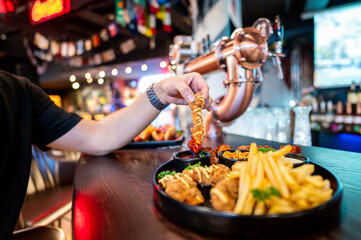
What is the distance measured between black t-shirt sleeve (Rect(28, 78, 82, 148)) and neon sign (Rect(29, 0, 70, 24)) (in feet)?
7.39

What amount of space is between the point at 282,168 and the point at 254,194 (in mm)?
117

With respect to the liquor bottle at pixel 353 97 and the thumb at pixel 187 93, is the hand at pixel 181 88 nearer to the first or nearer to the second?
the thumb at pixel 187 93

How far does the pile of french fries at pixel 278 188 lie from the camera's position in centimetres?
49

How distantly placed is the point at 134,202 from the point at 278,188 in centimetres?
44

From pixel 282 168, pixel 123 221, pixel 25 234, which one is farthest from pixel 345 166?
pixel 25 234

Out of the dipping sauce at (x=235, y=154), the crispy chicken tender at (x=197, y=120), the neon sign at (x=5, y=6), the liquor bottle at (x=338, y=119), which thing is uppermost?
the neon sign at (x=5, y=6)

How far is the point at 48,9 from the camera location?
323 centimetres

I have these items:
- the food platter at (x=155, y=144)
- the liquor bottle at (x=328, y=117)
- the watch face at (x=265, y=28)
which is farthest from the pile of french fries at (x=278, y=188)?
the liquor bottle at (x=328, y=117)

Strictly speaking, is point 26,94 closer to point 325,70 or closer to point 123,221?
point 123,221

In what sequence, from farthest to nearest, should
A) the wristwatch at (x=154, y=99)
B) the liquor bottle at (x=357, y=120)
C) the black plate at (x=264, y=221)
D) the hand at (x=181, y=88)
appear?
the liquor bottle at (x=357, y=120), the wristwatch at (x=154, y=99), the hand at (x=181, y=88), the black plate at (x=264, y=221)

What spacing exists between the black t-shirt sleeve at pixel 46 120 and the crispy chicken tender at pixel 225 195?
3.65 ft

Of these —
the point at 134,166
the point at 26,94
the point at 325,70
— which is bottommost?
the point at 134,166

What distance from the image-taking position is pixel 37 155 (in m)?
2.26

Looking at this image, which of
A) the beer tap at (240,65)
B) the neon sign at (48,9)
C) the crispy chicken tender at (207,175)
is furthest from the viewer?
the neon sign at (48,9)
